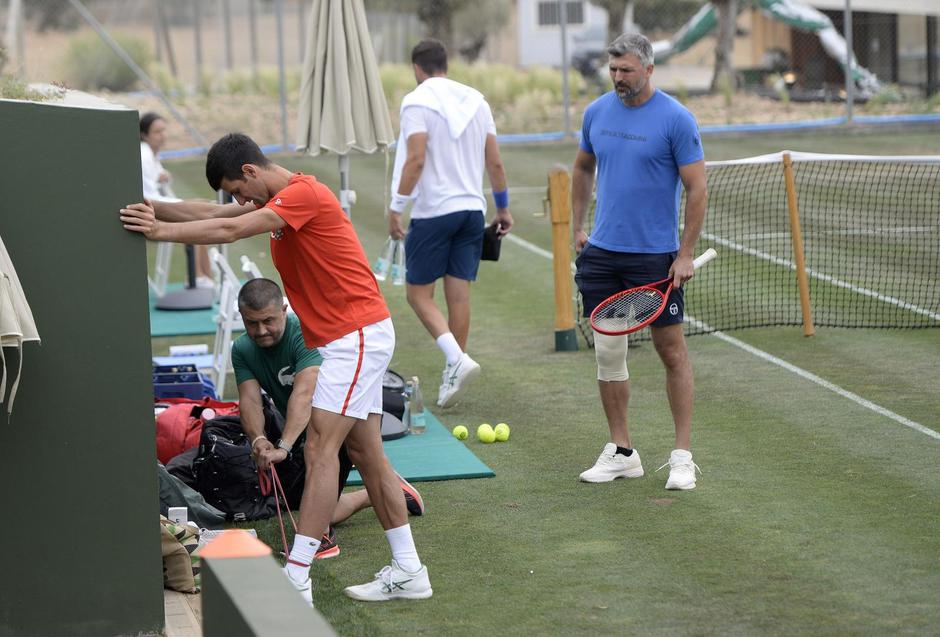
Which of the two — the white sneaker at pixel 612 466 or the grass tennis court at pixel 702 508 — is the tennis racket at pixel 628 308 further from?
the grass tennis court at pixel 702 508

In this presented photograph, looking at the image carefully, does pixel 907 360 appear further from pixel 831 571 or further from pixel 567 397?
pixel 831 571

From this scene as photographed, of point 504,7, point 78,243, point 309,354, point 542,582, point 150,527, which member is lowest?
point 542,582

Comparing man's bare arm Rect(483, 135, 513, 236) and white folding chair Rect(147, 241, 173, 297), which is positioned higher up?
man's bare arm Rect(483, 135, 513, 236)

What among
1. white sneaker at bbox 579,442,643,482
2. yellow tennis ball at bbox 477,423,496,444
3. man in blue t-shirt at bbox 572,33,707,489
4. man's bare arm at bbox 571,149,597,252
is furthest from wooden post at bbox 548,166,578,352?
white sneaker at bbox 579,442,643,482

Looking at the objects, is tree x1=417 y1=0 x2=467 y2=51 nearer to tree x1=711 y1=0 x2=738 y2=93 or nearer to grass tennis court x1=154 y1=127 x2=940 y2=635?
tree x1=711 y1=0 x2=738 y2=93

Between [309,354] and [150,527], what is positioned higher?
[309,354]

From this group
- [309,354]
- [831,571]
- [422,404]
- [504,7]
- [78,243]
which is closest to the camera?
[78,243]

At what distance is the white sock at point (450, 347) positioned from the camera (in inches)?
368

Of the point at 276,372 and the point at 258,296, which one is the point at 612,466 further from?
A: the point at 258,296

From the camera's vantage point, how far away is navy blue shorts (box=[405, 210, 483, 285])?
31.9 ft

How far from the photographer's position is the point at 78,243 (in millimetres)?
5398

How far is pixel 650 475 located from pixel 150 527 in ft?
10.2

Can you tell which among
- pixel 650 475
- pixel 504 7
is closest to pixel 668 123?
pixel 650 475

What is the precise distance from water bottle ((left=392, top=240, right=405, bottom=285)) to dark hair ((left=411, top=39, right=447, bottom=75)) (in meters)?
1.28
